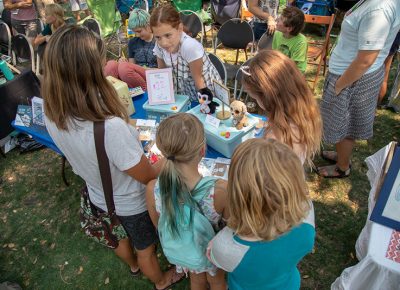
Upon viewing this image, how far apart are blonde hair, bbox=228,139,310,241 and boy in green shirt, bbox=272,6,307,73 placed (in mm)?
2442

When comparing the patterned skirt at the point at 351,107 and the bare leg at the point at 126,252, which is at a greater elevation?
the patterned skirt at the point at 351,107

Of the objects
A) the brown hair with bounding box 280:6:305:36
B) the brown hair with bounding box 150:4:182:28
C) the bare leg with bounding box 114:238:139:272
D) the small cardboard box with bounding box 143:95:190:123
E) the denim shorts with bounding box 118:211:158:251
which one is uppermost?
the brown hair with bounding box 150:4:182:28

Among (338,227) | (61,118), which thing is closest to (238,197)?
(61,118)

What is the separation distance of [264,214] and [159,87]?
1.53 m

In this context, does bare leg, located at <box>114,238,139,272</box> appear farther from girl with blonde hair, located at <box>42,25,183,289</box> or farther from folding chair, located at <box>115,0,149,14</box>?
folding chair, located at <box>115,0,149,14</box>

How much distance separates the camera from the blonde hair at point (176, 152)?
1.25 m

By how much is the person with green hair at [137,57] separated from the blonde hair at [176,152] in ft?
5.70

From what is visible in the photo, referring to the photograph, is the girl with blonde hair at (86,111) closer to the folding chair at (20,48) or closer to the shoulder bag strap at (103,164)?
the shoulder bag strap at (103,164)

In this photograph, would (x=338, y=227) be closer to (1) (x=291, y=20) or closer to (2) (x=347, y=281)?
(2) (x=347, y=281)

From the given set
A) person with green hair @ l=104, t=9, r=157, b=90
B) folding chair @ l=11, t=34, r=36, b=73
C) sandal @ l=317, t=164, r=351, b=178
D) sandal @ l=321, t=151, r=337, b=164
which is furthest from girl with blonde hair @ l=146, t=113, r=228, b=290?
folding chair @ l=11, t=34, r=36, b=73

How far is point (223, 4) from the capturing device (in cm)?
559

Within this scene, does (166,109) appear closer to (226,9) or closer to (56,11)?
(56,11)

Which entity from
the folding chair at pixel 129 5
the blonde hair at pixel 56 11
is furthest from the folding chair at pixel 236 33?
the folding chair at pixel 129 5

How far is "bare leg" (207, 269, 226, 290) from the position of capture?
173cm
